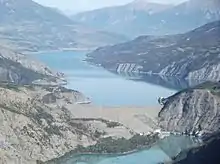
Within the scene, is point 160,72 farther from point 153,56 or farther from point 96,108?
point 96,108

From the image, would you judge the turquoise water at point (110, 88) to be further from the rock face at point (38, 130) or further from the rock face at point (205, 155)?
the rock face at point (205, 155)

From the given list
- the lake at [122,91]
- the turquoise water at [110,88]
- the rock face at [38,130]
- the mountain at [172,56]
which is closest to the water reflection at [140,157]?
the lake at [122,91]

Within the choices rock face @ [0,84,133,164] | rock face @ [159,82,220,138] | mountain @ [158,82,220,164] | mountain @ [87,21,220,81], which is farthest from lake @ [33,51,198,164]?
mountain @ [87,21,220,81]

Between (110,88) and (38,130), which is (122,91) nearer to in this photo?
(110,88)

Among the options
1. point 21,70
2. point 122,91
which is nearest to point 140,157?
point 122,91

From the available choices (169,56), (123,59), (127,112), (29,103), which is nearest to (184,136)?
(127,112)

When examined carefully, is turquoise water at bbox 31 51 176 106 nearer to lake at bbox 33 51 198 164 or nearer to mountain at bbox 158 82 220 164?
lake at bbox 33 51 198 164

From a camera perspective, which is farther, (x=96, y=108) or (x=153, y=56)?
(x=153, y=56)
